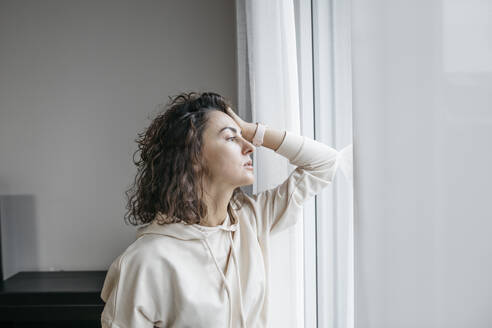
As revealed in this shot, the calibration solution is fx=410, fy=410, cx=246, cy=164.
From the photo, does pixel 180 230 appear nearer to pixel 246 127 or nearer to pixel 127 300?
pixel 127 300

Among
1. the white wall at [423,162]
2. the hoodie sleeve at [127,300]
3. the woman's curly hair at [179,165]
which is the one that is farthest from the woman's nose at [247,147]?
the white wall at [423,162]

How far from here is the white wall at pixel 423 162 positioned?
0.22 metres

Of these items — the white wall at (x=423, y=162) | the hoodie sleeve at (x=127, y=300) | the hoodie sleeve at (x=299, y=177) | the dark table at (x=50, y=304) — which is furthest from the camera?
the dark table at (x=50, y=304)

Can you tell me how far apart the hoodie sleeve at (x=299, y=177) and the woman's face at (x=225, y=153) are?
0.44 ft

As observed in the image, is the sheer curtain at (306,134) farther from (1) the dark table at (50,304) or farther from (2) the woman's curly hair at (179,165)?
(1) the dark table at (50,304)

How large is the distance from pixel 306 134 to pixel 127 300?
0.69 m

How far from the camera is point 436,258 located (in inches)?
10.1

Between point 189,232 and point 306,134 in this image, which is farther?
point 306,134

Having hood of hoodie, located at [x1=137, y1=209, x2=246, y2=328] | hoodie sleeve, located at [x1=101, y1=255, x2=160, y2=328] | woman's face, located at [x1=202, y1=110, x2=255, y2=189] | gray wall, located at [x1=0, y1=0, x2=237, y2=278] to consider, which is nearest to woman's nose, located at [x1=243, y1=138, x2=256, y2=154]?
woman's face, located at [x1=202, y1=110, x2=255, y2=189]

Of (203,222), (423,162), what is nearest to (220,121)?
(203,222)

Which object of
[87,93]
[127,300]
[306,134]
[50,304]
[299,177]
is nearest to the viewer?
[127,300]

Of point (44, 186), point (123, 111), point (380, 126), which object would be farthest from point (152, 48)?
point (380, 126)

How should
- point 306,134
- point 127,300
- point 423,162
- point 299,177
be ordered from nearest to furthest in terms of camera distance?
1. point 423,162
2. point 127,300
3. point 299,177
4. point 306,134

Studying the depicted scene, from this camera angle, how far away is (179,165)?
0.96 m
